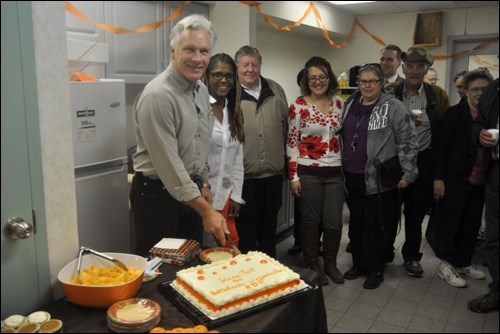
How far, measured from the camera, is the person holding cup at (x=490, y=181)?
677 millimetres

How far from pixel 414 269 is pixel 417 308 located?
0.12 m

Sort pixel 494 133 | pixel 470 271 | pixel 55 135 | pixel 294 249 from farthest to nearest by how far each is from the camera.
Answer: pixel 294 249, pixel 55 135, pixel 470 271, pixel 494 133

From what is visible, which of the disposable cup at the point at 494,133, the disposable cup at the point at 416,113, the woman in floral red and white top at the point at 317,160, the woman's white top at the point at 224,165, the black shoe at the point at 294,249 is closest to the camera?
the disposable cup at the point at 494,133

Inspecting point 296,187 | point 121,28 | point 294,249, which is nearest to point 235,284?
point 121,28

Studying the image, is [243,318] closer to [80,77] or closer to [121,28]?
[121,28]

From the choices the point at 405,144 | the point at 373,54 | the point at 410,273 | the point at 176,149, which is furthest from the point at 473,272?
the point at 176,149

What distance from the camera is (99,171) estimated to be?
133cm

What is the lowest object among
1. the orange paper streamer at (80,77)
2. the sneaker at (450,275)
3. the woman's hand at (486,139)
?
the sneaker at (450,275)

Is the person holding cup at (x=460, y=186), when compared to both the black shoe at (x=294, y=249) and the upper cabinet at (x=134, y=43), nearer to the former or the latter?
the upper cabinet at (x=134, y=43)

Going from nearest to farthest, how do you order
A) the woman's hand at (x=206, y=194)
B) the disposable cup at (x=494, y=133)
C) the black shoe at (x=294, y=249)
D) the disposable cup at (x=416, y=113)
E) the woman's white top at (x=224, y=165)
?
the disposable cup at (x=494, y=133), the disposable cup at (x=416, y=113), the woman's hand at (x=206, y=194), the woman's white top at (x=224, y=165), the black shoe at (x=294, y=249)

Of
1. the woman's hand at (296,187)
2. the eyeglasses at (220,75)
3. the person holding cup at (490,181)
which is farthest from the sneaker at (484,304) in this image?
the woman's hand at (296,187)

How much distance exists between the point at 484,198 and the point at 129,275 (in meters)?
0.76

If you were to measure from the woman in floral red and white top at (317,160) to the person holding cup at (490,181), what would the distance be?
290 mm

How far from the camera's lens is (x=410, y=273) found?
847mm
